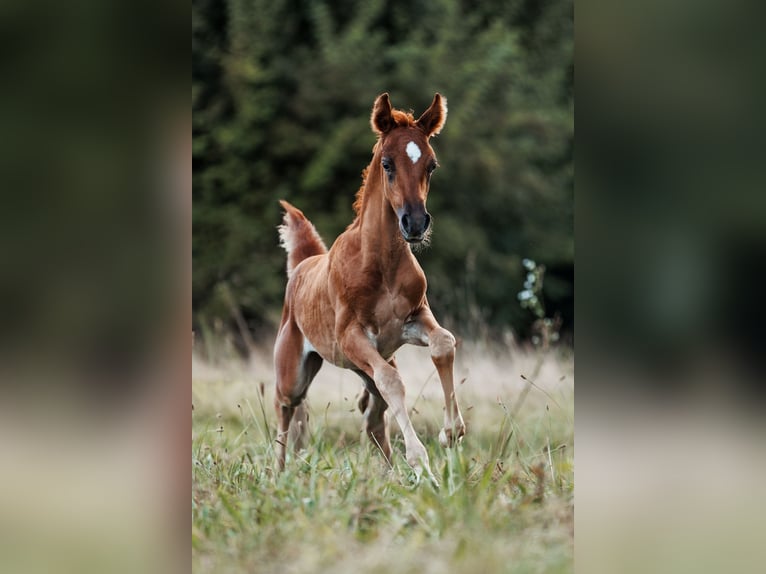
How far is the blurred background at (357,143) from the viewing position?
1238 centimetres

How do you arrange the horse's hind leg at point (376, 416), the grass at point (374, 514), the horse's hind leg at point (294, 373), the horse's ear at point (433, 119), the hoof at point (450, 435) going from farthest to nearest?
the horse's hind leg at point (294, 373)
the horse's hind leg at point (376, 416)
the horse's ear at point (433, 119)
the hoof at point (450, 435)
the grass at point (374, 514)

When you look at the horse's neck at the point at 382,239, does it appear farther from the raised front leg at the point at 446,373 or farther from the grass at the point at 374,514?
the grass at the point at 374,514

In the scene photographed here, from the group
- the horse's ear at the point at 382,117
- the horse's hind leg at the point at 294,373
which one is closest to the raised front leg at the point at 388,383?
the horse's hind leg at the point at 294,373

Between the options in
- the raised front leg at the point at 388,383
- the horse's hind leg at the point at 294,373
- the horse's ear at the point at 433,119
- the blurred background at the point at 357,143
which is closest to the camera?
the raised front leg at the point at 388,383

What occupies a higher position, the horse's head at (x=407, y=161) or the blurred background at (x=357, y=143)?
the blurred background at (x=357, y=143)

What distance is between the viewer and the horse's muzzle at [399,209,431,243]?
410 cm

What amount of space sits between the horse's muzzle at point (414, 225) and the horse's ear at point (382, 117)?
1.90 ft

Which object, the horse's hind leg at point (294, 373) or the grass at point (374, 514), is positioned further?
the horse's hind leg at point (294, 373)

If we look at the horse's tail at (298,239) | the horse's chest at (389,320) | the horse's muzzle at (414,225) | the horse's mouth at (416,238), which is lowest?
the horse's chest at (389,320)

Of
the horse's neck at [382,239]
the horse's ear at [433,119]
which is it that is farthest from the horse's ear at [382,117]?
the horse's neck at [382,239]

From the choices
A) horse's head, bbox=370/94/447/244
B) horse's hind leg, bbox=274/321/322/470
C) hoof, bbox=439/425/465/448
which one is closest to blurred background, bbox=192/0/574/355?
horse's hind leg, bbox=274/321/322/470

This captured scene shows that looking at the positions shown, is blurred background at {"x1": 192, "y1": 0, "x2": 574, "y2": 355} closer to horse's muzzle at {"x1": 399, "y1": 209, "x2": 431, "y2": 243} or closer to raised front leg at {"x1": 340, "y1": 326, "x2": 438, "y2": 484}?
raised front leg at {"x1": 340, "y1": 326, "x2": 438, "y2": 484}
